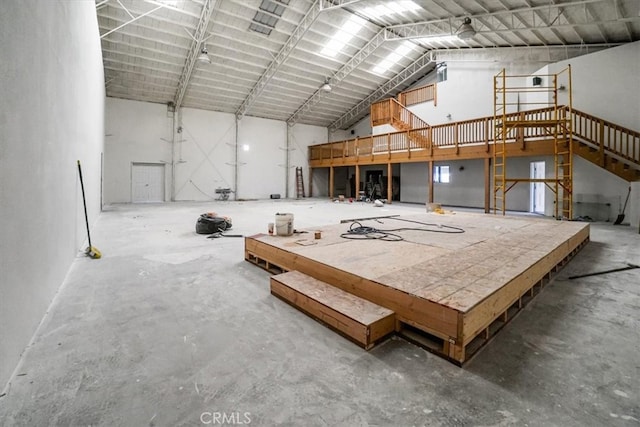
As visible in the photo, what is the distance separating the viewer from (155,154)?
15.0 m

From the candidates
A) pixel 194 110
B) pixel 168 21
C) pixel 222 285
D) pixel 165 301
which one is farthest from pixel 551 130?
pixel 194 110

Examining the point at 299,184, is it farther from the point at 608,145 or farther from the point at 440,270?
the point at 440,270

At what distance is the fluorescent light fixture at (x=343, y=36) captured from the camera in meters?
12.1

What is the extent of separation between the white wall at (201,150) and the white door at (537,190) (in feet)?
40.2

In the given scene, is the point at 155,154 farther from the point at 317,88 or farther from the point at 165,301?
the point at 165,301

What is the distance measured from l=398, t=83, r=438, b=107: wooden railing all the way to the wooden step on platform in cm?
1354

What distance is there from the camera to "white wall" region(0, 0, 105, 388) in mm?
1774

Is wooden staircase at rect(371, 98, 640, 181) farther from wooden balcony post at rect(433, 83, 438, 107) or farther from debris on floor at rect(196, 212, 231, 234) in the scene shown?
debris on floor at rect(196, 212, 231, 234)

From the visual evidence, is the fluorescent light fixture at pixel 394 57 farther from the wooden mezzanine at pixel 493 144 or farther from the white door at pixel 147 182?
the white door at pixel 147 182

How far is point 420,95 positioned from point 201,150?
37.0 feet

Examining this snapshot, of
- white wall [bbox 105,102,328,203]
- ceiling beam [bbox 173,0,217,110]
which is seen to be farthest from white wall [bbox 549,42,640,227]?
white wall [bbox 105,102,328,203]

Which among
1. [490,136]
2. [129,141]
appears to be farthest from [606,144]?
[129,141]

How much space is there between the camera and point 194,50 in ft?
38.6

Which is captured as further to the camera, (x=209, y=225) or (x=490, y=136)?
(x=490, y=136)
